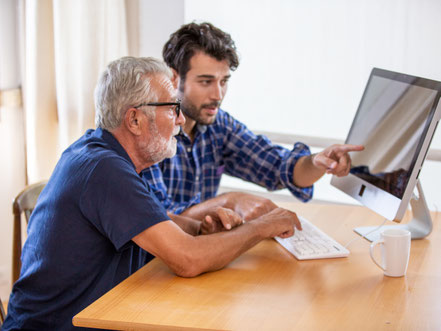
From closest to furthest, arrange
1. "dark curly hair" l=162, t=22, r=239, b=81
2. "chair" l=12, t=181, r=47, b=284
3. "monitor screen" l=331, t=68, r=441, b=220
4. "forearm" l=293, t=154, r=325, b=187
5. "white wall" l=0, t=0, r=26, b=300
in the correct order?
"monitor screen" l=331, t=68, r=441, b=220, "chair" l=12, t=181, r=47, b=284, "forearm" l=293, t=154, r=325, b=187, "dark curly hair" l=162, t=22, r=239, b=81, "white wall" l=0, t=0, r=26, b=300

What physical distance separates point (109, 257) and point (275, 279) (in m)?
0.45

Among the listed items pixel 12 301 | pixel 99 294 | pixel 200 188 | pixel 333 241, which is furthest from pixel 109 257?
pixel 200 188

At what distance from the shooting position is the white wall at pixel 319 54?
2.68m

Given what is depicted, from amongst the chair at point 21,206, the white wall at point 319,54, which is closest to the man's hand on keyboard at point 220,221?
the chair at point 21,206

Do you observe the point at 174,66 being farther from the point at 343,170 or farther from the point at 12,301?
the point at 12,301

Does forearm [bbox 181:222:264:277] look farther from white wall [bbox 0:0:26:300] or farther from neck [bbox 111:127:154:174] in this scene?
white wall [bbox 0:0:26:300]

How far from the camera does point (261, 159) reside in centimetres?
238

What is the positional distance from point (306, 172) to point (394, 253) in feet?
2.41

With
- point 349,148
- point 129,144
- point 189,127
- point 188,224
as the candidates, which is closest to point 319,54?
point 189,127

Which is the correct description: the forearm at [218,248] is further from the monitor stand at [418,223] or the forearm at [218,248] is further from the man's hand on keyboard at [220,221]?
the monitor stand at [418,223]

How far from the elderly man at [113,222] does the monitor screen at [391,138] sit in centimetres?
27

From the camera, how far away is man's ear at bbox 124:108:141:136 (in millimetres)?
1673

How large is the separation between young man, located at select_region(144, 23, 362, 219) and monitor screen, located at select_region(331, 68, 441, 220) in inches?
10.0

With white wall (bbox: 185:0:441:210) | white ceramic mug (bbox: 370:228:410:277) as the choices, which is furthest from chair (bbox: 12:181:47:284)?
white wall (bbox: 185:0:441:210)
